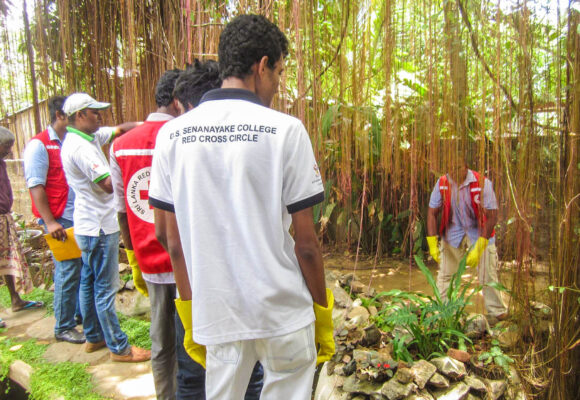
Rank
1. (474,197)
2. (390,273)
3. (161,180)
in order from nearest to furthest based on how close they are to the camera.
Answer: (161,180) < (474,197) < (390,273)

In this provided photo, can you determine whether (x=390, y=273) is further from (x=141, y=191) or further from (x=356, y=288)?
(x=141, y=191)

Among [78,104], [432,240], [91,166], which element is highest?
[78,104]

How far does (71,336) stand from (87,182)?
4.16ft

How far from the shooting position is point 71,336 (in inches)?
121

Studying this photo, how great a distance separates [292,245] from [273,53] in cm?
59

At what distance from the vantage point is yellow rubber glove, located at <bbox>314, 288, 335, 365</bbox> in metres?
1.34

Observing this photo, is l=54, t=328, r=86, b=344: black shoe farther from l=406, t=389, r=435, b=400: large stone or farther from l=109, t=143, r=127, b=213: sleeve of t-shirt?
l=406, t=389, r=435, b=400: large stone

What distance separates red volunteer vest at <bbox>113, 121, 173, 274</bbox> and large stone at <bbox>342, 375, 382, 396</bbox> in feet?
3.51

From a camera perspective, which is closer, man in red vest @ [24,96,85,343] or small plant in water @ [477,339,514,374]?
small plant in water @ [477,339,514,374]

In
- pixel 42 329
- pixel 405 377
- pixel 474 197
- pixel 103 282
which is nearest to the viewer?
pixel 405 377

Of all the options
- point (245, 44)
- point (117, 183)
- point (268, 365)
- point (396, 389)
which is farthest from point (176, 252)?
point (396, 389)

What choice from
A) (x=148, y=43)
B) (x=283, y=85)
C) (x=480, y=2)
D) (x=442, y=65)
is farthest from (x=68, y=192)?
(x=480, y=2)

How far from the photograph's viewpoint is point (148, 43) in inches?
128

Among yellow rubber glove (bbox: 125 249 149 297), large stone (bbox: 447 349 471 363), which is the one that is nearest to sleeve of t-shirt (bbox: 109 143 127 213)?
yellow rubber glove (bbox: 125 249 149 297)
